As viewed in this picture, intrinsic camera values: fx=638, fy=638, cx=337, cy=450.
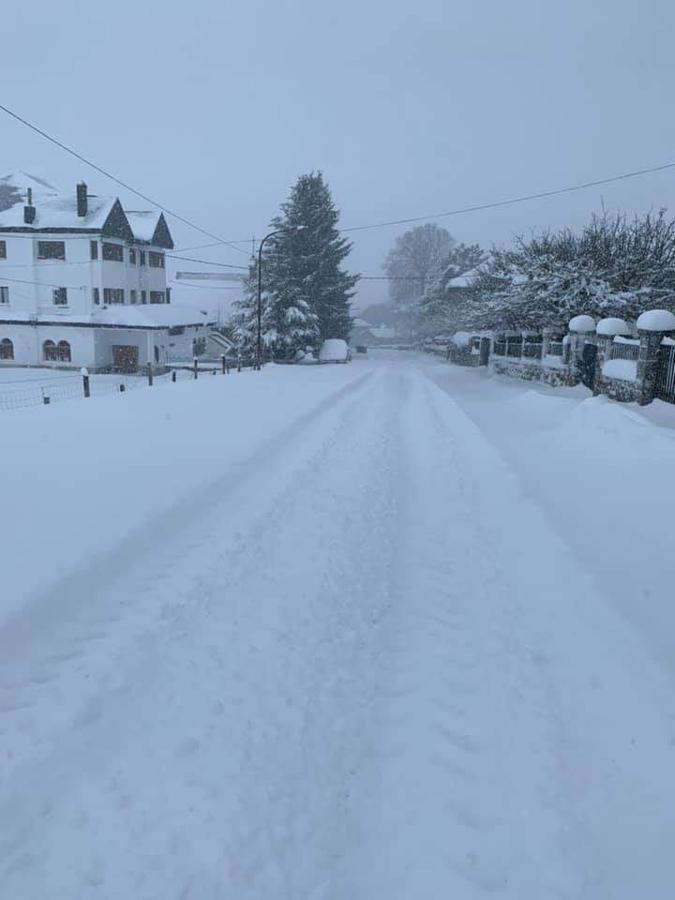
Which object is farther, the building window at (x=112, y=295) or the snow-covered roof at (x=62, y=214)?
the building window at (x=112, y=295)

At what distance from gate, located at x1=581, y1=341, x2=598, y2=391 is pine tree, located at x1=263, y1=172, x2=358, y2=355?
87.1ft

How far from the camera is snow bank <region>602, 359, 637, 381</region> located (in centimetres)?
1494

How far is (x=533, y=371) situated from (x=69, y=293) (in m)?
28.5

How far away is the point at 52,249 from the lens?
128 ft

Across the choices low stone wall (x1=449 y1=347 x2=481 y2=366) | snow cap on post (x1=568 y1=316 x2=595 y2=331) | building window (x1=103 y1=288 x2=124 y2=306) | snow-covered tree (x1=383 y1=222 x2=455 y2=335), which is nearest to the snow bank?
snow cap on post (x1=568 y1=316 x2=595 y2=331)

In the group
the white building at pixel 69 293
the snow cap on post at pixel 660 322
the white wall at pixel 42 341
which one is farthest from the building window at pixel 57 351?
the snow cap on post at pixel 660 322

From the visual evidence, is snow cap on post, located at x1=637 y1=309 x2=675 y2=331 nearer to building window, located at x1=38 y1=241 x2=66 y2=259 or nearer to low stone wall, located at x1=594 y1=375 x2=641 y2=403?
low stone wall, located at x1=594 y1=375 x2=641 y2=403

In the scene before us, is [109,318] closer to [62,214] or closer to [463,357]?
[62,214]

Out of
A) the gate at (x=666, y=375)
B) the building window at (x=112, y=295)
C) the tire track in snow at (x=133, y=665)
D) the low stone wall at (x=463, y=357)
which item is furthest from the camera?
the low stone wall at (x=463, y=357)

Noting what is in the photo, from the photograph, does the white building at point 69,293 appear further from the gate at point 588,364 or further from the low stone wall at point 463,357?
the gate at point 588,364

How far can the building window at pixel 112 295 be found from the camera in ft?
130

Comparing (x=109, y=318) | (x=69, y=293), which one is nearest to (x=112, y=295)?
(x=69, y=293)

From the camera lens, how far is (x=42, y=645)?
454 cm

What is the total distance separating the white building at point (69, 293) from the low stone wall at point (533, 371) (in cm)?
2020
